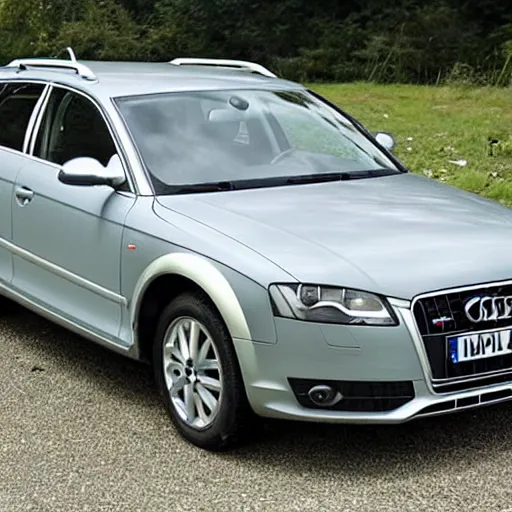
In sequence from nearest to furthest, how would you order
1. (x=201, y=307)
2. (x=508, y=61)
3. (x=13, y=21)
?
(x=201, y=307) → (x=508, y=61) → (x=13, y=21)

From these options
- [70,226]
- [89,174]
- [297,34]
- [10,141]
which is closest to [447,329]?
[89,174]

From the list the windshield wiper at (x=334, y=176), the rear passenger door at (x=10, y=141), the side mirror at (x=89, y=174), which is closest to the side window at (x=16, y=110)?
the rear passenger door at (x=10, y=141)

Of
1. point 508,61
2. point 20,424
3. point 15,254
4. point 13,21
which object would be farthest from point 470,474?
point 13,21

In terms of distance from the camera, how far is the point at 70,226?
5293 millimetres

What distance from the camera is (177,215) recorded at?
4.71m

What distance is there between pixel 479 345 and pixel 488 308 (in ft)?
0.50

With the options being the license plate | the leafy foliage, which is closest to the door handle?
the license plate

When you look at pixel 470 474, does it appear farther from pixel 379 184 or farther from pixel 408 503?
pixel 379 184

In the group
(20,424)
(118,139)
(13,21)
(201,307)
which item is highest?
(118,139)

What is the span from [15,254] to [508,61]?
1648 cm

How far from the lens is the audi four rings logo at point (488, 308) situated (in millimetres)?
4160

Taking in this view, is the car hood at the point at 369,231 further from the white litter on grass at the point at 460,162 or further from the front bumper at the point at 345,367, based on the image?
the white litter on grass at the point at 460,162

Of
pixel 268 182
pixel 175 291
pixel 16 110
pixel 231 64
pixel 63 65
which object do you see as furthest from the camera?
pixel 231 64

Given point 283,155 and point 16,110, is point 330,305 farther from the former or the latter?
point 16,110
